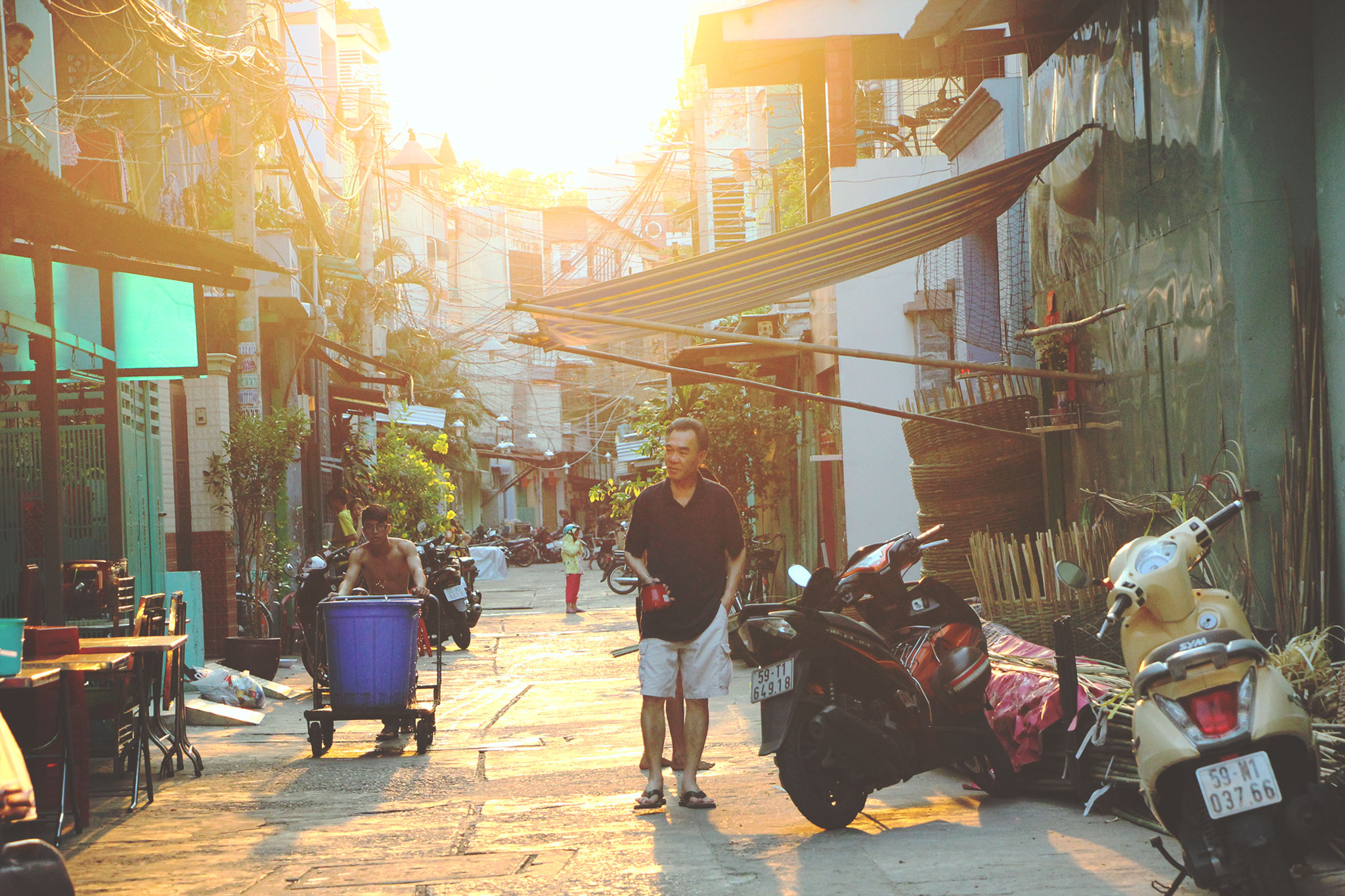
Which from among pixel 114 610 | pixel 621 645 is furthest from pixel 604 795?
pixel 621 645

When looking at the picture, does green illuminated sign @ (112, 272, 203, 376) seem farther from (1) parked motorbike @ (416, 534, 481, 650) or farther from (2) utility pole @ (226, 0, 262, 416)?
(1) parked motorbike @ (416, 534, 481, 650)

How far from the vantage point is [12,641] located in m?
5.01

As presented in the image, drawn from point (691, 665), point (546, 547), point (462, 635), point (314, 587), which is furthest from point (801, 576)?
point (546, 547)

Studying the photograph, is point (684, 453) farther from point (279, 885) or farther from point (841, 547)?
point (841, 547)

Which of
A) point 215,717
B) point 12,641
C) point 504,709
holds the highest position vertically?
point 12,641

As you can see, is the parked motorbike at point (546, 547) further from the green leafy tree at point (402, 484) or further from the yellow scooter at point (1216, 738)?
the yellow scooter at point (1216, 738)

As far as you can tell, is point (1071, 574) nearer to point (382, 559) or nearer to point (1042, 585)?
point (1042, 585)

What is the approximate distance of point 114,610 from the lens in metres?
8.34

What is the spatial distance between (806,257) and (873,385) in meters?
6.96

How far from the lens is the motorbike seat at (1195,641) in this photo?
4.01m

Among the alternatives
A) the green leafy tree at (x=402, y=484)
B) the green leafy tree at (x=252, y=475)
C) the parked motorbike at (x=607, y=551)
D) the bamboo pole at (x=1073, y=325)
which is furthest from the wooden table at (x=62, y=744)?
the parked motorbike at (x=607, y=551)

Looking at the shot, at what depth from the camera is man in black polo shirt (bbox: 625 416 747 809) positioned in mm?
6477

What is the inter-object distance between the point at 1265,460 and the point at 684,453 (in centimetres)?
281

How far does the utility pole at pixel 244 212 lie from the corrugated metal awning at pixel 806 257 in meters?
6.85
